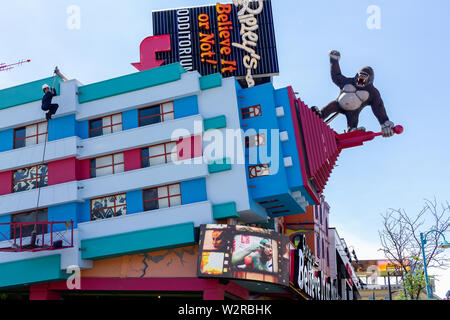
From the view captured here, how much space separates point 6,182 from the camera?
121 feet

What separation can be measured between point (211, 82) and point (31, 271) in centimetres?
1488

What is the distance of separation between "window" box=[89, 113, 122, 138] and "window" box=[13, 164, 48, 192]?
141 inches

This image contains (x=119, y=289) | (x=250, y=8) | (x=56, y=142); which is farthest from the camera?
(x=250, y=8)

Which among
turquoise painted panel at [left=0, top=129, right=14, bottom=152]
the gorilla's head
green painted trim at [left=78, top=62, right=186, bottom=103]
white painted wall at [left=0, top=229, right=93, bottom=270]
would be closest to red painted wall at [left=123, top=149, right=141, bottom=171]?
green painted trim at [left=78, top=62, right=186, bottom=103]

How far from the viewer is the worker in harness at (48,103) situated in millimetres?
35656

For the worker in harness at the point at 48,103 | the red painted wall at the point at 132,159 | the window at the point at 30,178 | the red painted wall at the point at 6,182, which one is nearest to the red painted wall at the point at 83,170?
the window at the point at 30,178

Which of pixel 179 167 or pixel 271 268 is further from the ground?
pixel 179 167

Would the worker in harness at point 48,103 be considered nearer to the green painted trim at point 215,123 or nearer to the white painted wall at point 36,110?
the white painted wall at point 36,110

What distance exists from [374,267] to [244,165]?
84.2 metres

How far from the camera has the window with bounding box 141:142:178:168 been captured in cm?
3472

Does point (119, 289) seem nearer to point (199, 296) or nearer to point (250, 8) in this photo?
point (199, 296)
